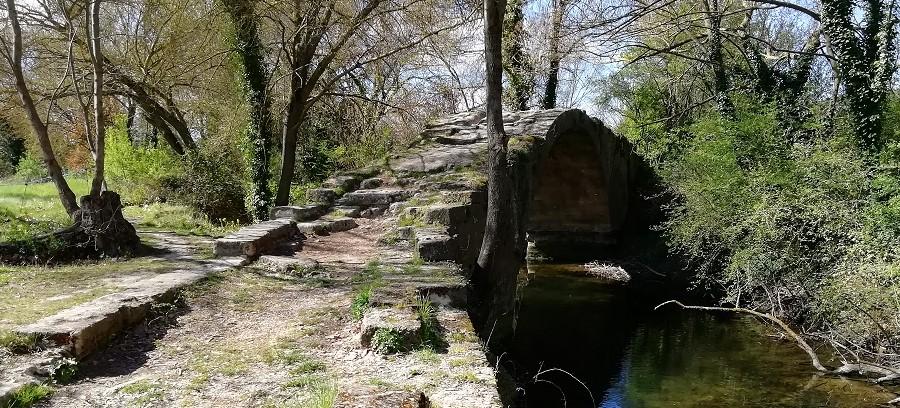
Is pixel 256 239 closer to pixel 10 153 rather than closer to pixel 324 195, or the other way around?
pixel 324 195

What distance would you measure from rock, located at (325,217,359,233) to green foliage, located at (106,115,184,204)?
7.32 m

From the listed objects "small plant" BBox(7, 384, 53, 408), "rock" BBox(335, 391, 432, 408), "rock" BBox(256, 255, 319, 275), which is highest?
"rock" BBox(256, 255, 319, 275)

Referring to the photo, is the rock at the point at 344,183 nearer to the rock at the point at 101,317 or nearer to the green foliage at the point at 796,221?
the rock at the point at 101,317

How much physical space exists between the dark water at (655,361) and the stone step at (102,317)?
10.6ft

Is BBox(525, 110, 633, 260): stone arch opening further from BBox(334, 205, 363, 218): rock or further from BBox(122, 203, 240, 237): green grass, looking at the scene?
BBox(334, 205, 363, 218): rock

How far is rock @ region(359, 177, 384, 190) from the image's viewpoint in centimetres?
878

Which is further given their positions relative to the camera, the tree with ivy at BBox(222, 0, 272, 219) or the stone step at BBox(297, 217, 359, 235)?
the tree with ivy at BBox(222, 0, 272, 219)

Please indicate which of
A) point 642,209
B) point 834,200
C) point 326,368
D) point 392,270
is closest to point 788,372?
point 834,200

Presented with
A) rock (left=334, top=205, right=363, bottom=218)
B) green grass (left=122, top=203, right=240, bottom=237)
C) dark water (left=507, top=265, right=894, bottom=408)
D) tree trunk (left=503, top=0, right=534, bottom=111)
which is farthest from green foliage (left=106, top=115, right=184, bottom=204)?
dark water (left=507, top=265, right=894, bottom=408)

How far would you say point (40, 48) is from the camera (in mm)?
12438

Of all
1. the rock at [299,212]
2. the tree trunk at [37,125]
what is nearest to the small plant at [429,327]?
the rock at [299,212]

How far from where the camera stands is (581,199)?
18.0 metres

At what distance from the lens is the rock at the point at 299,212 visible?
25.3 ft

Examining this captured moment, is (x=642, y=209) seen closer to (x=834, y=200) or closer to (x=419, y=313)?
(x=834, y=200)
